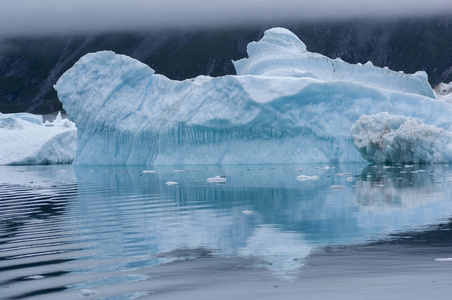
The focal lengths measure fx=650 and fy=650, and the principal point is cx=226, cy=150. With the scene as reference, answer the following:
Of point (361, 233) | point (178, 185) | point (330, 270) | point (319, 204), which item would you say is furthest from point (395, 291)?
point (178, 185)

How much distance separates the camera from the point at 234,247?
4.62 m

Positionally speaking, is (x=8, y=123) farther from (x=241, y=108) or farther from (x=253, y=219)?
(x=253, y=219)

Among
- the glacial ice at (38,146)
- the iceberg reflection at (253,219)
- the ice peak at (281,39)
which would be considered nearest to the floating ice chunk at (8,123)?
the glacial ice at (38,146)

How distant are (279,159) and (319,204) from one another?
451 inches

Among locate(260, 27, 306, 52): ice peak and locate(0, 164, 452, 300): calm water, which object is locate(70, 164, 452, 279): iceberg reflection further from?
locate(260, 27, 306, 52): ice peak

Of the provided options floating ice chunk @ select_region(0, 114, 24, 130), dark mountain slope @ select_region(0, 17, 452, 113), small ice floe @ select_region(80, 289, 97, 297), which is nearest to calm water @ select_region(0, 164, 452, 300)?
small ice floe @ select_region(80, 289, 97, 297)

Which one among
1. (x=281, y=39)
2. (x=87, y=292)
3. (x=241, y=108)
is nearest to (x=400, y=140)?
(x=241, y=108)

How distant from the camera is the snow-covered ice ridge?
18375 mm

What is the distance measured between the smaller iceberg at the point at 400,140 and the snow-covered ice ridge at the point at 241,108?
1.56 meters

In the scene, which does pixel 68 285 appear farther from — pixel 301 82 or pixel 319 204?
pixel 301 82

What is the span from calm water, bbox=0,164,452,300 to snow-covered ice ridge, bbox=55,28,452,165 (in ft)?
32.6

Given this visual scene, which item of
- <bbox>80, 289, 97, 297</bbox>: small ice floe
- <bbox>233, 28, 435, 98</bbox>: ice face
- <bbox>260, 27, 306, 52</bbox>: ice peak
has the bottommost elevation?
<bbox>80, 289, 97, 297</bbox>: small ice floe

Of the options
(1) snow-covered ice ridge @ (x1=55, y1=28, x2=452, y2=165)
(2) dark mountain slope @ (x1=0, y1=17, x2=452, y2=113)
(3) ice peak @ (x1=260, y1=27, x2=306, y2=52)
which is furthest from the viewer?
(2) dark mountain slope @ (x1=0, y1=17, x2=452, y2=113)

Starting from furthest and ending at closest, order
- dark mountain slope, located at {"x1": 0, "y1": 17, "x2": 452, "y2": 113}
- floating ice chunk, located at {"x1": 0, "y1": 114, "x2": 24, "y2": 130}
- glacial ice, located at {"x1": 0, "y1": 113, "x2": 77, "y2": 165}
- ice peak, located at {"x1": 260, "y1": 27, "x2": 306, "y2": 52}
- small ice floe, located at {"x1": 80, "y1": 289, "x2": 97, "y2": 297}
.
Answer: dark mountain slope, located at {"x1": 0, "y1": 17, "x2": 452, "y2": 113} → floating ice chunk, located at {"x1": 0, "y1": 114, "x2": 24, "y2": 130} → glacial ice, located at {"x1": 0, "y1": 113, "x2": 77, "y2": 165} → ice peak, located at {"x1": 260, "y1": 27, "x2": 306, "y2": 52} → small ice floe, located at {"x1": 80, "y1": 289, "x2": 97, "y2": 297}
